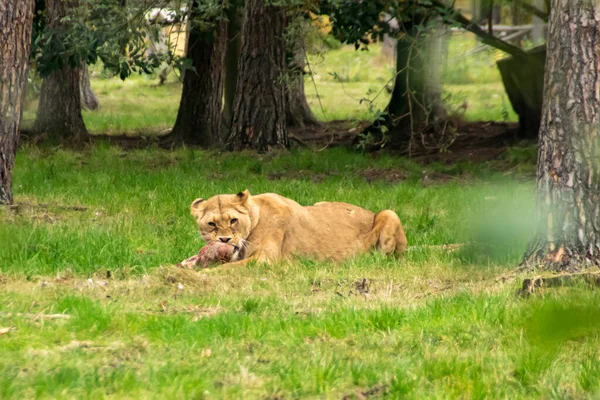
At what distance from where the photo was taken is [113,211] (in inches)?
408

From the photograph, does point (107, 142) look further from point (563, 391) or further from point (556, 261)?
point (563, 391)

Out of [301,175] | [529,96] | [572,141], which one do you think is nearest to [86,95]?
[301,175]

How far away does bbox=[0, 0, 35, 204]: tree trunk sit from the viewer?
973 cm

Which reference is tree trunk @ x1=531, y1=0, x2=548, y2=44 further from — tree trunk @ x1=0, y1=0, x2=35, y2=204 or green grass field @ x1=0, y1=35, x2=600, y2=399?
tree trunk @ x1=0, y1=0, x2=35, y2=204

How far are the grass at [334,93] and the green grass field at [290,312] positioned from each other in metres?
0.01

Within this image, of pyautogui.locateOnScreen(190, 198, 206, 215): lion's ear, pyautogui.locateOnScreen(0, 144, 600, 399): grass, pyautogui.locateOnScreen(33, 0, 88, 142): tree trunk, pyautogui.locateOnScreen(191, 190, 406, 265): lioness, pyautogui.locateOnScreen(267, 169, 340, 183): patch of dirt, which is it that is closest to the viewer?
pyautogui.locateOnScreen(0, 144, 600, 399): grass

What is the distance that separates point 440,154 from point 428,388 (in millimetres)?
12101

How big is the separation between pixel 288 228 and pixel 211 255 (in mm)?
777

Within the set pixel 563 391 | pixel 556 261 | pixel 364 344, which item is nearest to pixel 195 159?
pixel 556 261

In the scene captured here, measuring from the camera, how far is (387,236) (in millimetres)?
8180

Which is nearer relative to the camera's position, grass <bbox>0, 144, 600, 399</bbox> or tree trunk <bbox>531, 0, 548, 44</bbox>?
tree trunk <bbox>531, 0, 548, 44</bbox>

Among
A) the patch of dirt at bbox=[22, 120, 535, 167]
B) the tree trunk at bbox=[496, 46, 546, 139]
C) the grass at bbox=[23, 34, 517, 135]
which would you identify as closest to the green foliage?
the grass at bbox=[23, 34, 517, 135]

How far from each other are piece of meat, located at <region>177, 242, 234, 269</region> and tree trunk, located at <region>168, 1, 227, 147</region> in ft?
34.4

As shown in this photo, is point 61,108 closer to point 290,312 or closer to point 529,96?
point 529,96
